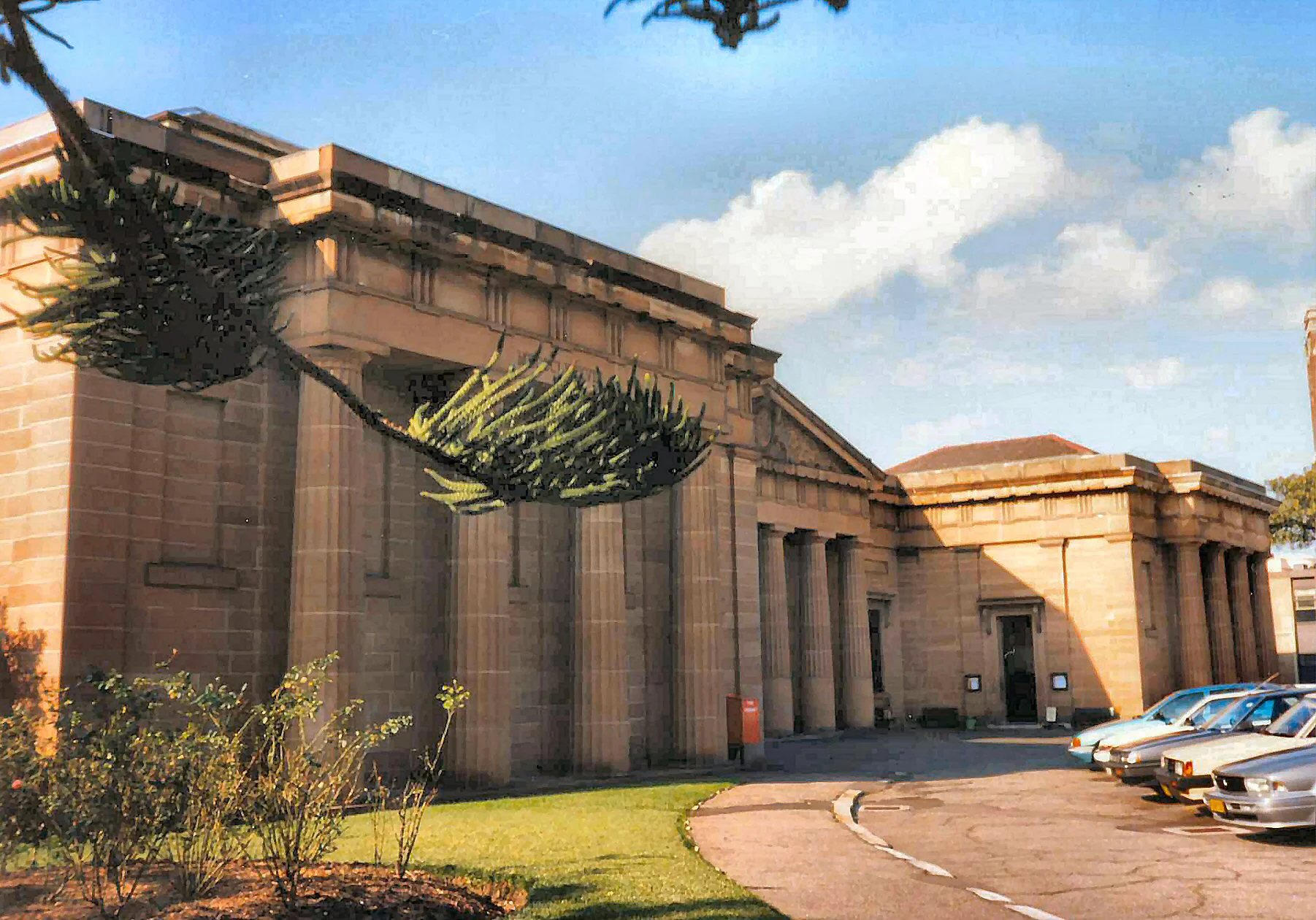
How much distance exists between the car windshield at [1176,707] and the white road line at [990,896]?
1205cm

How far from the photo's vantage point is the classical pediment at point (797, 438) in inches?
1567

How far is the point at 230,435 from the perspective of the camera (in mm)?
19391

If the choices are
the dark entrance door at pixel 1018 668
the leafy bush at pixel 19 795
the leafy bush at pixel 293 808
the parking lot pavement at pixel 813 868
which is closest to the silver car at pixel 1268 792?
the parking lot pavement at pixel 813 868

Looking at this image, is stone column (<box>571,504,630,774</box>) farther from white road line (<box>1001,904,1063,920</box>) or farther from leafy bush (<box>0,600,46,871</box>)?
white road line (<box>1001,904,1063,920</box>)

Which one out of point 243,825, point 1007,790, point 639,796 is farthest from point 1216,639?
point 243,825

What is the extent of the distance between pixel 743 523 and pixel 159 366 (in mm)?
19556

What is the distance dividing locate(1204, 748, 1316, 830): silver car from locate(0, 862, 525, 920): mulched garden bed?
841cm

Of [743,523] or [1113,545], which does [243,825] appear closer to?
[743,523]

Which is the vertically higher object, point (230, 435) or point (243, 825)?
point (230, 435)

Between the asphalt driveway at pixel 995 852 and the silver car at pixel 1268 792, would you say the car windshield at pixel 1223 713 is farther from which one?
the silver car at pixel 1268 792

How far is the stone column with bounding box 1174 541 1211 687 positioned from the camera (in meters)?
44.9

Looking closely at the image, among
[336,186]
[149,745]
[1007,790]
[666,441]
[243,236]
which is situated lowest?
[1007,790]

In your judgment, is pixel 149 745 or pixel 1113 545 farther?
pixel 1113 545

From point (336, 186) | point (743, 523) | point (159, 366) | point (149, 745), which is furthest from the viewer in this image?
point (743, 523)
